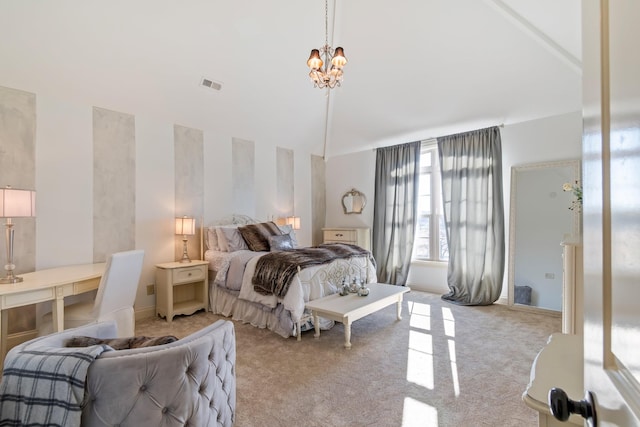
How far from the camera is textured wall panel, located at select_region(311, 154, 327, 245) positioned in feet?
21.1

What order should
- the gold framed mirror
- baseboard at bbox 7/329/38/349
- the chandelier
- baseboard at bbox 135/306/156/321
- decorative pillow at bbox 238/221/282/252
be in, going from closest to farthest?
the chandelier < baseboard at bbox 7/329/38/349 < baseboard at bbox 135/306/156/321 < decorative pillow at bbox 238/221/282/252 < the gold framed mirror

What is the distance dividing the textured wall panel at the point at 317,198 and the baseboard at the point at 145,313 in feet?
10.3

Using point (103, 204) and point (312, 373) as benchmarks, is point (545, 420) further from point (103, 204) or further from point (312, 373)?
point (103, 204)

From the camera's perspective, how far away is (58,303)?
2.49 metres

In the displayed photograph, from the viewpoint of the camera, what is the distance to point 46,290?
2.45 metres

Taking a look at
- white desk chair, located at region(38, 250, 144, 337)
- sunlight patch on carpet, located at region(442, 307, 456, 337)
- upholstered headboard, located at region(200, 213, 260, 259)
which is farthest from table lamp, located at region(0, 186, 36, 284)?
sunlight patch on carpet, located at region(442, 307, 456, 337)

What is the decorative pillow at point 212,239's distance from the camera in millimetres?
4453

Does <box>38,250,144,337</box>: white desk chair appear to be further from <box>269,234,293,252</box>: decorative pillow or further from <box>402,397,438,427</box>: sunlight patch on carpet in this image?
<box>402,397,438,427</box>: sunlight patch on carpet

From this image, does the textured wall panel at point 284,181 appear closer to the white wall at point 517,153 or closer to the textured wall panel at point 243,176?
the textured wall panel at point 243,176

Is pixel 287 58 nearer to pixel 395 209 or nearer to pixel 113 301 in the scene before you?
pixel 395 209

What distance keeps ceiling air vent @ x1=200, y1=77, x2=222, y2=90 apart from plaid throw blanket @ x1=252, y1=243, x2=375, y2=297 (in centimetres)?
232

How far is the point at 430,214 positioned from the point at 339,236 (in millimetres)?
1649

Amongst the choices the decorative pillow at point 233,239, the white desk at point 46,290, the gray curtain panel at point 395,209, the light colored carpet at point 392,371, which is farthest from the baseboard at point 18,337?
the gray curtain panel at point 395,209

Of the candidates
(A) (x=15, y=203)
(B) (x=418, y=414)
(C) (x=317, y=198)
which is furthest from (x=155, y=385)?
(C) (x=317, y=198)
